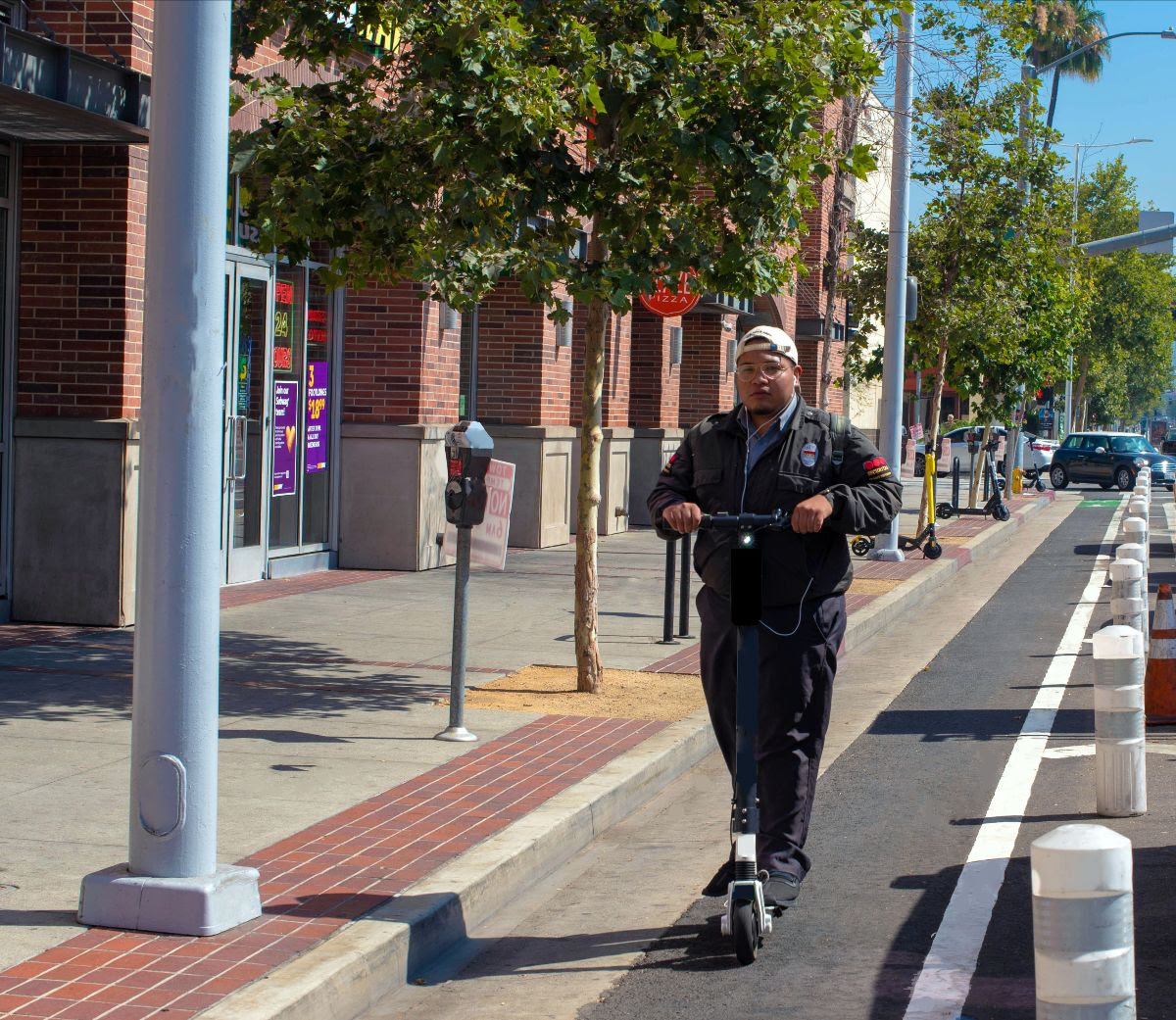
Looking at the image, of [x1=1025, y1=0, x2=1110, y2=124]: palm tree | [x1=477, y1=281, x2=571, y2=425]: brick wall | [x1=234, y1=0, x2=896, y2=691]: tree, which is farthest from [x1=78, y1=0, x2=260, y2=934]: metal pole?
[x1=1025, y1=0, x2=1110, y2=124]: palm tree

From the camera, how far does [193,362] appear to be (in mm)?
4910

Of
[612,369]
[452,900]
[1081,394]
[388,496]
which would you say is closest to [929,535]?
[612,369]

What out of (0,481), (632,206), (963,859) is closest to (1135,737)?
(963,859)

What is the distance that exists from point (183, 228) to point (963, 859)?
12.5ft

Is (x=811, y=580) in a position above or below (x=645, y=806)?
above

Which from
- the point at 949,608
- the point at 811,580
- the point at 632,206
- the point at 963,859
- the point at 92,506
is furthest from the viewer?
the point at 949,608

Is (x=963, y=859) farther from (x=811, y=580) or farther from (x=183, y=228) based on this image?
(x=183, y=228)

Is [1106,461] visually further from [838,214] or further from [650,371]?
[838,214]

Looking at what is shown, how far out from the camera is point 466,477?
7.79m

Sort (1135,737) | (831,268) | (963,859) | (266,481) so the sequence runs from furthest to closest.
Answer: (831,268) → (266,481) → (1135,737) → (963,859)

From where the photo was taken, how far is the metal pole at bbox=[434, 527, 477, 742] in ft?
25.8

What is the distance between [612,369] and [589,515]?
11517 millimetres

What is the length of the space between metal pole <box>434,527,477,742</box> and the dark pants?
8.18 feet

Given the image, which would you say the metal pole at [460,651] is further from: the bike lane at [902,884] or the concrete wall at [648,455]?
the concrete wall at [648,455]
